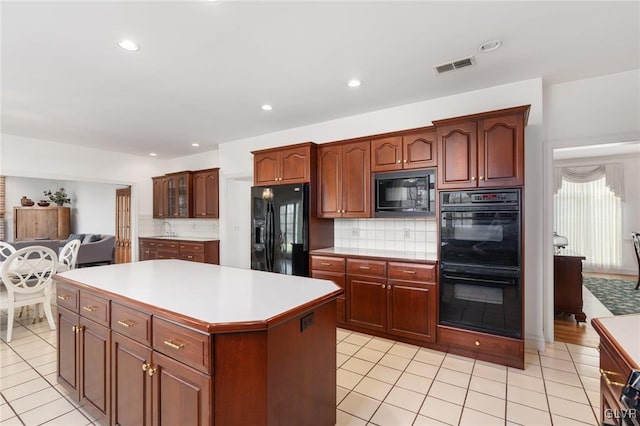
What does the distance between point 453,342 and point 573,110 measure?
8.69ft

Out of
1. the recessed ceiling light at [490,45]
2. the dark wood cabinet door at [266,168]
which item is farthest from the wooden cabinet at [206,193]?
the recessed ceiling light at [490,45]

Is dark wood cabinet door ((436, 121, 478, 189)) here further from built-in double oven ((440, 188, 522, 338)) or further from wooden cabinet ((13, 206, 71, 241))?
wooden cabinet ((13, 206, 71, 241))

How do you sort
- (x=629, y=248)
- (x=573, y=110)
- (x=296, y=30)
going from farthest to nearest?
1. (x=629, y=248)
2. (x=573, y=110)
3. (x=296, y=30)

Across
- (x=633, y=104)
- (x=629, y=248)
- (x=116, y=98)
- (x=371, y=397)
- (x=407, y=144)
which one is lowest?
(x=371, y=397)

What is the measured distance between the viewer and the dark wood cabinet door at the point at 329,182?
363 centimetres

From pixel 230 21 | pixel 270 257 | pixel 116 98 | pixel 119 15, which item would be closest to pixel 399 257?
pixel 270 257

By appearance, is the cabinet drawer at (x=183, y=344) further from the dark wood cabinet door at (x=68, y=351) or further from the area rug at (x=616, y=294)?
the area rug at (x=616, y=294)

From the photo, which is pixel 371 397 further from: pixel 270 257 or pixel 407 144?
pixel 407 144

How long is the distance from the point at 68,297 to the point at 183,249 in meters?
3.45

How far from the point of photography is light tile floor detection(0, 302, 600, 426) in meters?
1.91

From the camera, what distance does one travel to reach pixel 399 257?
3014 mm

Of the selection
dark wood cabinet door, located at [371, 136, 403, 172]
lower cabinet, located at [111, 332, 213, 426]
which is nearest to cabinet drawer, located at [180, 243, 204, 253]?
dark wood cabinet door, located at [371, 136, 403, 172]

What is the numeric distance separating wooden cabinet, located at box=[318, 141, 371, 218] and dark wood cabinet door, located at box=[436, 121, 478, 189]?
84 cm

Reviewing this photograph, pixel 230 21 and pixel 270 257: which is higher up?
pixel 230 21
